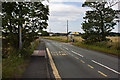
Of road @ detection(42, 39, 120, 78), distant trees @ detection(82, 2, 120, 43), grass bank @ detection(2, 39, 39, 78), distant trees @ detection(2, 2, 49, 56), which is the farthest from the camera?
distant trees @ detection(82, 2, 120, 43)

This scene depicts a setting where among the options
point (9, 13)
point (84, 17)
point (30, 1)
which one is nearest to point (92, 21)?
point (84, 17)

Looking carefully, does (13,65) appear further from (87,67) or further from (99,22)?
(99,22)

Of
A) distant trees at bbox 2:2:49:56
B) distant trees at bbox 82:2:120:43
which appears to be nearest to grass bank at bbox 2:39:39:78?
distant trees at bbox 2:2:49:56

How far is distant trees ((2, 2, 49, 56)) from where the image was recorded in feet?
→ 41.5

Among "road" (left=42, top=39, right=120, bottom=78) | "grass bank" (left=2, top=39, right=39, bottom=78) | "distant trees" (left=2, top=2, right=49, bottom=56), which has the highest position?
"distant trees" (left=2, top=2, right=49, bottom=56)

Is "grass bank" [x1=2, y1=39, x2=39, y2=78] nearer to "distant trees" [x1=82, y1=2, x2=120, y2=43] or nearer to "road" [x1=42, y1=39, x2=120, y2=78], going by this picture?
"road" [x1=42, y1=39, x2=120, y2=78]

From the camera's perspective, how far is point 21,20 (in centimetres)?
1275

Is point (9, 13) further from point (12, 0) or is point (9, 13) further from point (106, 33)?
point (106, 33)

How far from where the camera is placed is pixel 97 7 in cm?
2747

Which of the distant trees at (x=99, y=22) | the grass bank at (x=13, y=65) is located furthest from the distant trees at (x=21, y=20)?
the distant trees at (x=99, y=22)

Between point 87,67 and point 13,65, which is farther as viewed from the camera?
point 87,67

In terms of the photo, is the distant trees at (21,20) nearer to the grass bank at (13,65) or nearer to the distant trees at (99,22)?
the grass bank at (13,65)

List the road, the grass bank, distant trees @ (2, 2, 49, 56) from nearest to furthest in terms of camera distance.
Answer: the grass bank
the road
distant trees @ (2, 2, 49, 56)

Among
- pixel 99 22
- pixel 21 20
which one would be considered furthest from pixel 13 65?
pixel 99 22
